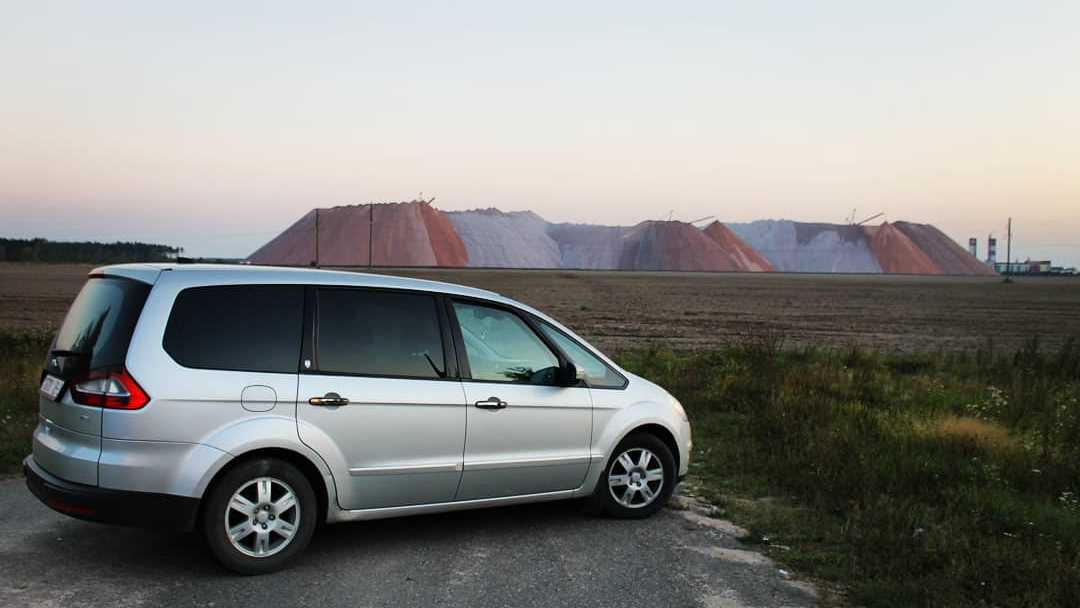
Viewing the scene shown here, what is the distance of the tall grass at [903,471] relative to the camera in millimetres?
5488

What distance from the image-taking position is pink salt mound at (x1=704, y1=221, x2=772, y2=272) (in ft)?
564

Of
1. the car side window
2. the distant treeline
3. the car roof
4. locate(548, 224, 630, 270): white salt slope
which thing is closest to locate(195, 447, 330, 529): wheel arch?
the car roof

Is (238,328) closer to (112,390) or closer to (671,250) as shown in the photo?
(112,390)

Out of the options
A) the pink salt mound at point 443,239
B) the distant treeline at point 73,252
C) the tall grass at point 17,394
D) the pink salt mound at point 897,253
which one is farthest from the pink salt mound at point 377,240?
the tall grass at point 17,394

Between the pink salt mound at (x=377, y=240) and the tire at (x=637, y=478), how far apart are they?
492 feet

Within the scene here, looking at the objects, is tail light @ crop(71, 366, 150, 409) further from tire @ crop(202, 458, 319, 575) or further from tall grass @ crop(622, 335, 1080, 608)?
tall grass @ crop(622, 335, 1080, 608)

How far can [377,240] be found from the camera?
Answer: 16125 centimetres

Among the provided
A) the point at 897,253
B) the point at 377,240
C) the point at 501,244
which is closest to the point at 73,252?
the point at 377,240

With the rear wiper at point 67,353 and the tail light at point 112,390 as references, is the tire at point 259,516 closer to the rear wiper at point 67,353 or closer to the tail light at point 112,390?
the tail light at point 112,390

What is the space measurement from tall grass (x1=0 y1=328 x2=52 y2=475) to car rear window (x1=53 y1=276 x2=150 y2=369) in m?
3.16

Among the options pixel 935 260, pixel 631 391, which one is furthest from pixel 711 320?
pixel 935 260

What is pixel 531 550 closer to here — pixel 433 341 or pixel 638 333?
pixel 433 341

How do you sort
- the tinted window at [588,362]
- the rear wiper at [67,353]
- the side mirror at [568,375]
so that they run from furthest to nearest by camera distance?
1. the tinted window at [588,362]
2. the side mirror at [568,375]
3. the rear wiper at [67,353]

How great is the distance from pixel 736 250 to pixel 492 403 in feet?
576
